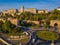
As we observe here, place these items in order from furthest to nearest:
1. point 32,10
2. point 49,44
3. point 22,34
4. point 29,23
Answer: point 32,10 < point 29,23 < point 22,34 < point 49,44

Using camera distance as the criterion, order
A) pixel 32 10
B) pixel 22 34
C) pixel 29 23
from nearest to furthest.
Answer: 1. pixel 22 34
2. pixel 29 23
3. pixel 32 10

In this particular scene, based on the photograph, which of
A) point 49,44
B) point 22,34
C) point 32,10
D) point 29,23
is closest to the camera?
point 49,44

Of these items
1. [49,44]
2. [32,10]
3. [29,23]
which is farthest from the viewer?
[32,10]

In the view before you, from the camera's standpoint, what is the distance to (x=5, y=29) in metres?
10.8

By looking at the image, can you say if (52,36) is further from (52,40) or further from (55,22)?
(55,22)

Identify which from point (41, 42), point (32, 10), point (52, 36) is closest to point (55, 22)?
Answer: point (52, 36)

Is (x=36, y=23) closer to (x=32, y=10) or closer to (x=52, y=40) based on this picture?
(x=52, y=40)

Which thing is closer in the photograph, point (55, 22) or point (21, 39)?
point (21, 39)

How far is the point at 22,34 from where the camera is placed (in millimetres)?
10297

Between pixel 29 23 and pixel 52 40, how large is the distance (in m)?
6.44

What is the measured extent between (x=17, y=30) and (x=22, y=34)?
24.8 inches

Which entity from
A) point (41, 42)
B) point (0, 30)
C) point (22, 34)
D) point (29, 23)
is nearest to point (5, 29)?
point (0, 30)

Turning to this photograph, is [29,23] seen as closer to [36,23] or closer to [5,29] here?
[36,23]

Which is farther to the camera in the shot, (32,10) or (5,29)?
(32,10)
